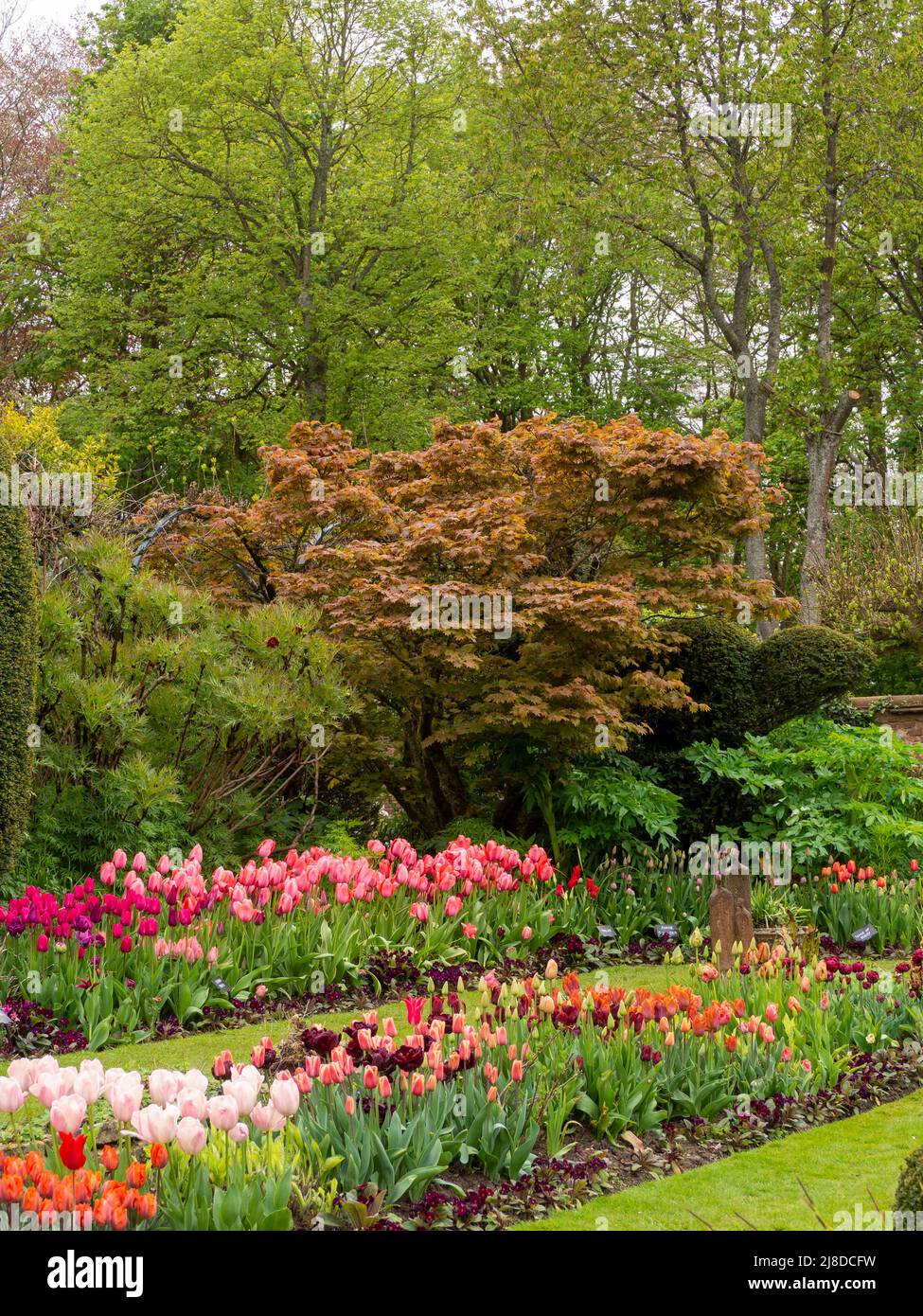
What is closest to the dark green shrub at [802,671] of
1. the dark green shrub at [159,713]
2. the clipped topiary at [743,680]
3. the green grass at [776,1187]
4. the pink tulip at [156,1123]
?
the clipped topiary at [743,680]

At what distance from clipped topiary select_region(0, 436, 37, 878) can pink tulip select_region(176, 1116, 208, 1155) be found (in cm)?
379

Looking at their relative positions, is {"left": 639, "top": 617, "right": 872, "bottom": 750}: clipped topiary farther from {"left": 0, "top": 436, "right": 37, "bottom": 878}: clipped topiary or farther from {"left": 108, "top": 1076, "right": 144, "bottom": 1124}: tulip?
{"left": 108, "top": 1076, "right": 144, "bottom": 1124}: tulip

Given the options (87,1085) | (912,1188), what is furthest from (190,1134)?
(912,1188)

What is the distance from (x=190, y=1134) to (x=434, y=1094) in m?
1.13

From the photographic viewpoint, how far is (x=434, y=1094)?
174 inches

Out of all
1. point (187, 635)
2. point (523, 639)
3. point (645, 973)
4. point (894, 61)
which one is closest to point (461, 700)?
point (523, 639)

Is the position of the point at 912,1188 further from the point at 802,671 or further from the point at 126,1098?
the point at 802,671

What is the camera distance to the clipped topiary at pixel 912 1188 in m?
2.87

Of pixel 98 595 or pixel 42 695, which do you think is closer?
pixel 42 695

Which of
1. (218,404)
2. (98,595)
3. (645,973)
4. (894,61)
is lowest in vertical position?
(645,973)
